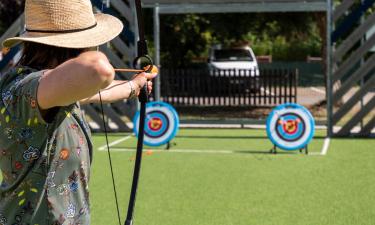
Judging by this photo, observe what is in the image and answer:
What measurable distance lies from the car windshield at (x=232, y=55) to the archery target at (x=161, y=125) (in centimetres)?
916

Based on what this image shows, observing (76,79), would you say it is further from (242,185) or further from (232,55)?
(232,55)

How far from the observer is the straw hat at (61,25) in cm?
216

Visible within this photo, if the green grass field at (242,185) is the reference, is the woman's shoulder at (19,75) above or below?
above

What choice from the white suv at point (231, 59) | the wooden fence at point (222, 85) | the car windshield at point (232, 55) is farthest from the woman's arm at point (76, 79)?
the car windshield at point (232, 55)

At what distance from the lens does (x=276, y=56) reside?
40125 millimetres

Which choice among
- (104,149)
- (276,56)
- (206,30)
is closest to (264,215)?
(104,149)

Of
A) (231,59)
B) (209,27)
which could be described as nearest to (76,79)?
(209,27)

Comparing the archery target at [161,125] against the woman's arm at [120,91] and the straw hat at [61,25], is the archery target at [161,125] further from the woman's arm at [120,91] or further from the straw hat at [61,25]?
the straw hat at [61,25]

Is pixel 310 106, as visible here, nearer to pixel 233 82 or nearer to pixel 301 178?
pixel 233 82

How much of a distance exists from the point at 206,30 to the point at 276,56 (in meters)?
22.3

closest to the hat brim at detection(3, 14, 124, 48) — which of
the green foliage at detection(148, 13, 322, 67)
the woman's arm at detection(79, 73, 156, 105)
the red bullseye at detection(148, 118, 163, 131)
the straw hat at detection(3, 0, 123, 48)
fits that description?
the straw hat at detection(3, 0, 123, 48)

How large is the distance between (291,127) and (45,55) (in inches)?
296

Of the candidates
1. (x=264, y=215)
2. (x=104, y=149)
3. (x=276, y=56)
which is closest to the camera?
(x=264, y=215)

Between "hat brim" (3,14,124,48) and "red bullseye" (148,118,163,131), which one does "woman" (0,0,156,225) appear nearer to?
"hat brim" (3,14,124,48)
